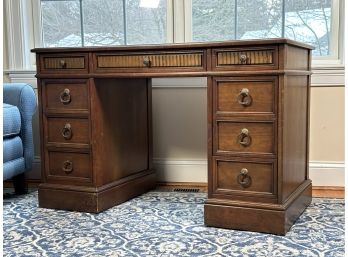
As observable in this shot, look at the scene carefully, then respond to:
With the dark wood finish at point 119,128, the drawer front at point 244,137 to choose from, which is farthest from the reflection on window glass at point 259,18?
the drawer front at point 244,137

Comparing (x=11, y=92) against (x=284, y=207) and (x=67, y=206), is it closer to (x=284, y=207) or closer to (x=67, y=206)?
(x=67, y=206)

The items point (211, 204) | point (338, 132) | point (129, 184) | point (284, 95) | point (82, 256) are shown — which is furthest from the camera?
point (338, 132)

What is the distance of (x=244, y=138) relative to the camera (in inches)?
70.8

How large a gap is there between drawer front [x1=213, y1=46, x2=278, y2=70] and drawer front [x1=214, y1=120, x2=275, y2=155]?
0.22 m

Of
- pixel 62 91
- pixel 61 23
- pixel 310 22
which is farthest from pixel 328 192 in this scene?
pixel 61 23

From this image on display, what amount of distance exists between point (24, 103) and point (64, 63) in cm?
42

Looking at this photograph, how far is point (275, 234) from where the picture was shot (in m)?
1.77

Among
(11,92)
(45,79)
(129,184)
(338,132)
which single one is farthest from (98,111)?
(338,132)

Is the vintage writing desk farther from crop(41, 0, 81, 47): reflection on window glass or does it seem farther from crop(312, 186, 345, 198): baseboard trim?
crop(41, 0, 81, 47): reflection on window glass

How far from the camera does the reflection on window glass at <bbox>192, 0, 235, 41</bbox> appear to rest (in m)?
2.58

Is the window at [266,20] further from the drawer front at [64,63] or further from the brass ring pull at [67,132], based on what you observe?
→ the brass ring pull at [67,132]

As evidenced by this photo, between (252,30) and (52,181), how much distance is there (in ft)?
4.47

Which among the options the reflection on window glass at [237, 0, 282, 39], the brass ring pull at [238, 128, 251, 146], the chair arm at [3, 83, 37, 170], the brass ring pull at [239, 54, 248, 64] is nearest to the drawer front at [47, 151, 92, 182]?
the chair arm at [3, 83, 37, 170]

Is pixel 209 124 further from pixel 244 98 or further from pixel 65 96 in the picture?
pixel 65 96
